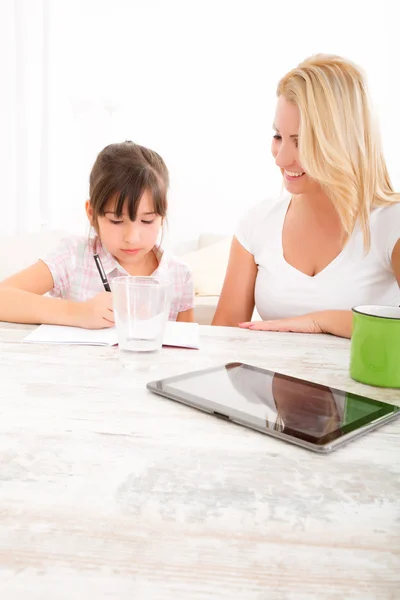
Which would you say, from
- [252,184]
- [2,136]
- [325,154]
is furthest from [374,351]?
[252,184]

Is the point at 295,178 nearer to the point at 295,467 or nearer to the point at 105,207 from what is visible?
the point at 105,207

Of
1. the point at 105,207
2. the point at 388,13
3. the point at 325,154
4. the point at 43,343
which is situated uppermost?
the point at 388,13

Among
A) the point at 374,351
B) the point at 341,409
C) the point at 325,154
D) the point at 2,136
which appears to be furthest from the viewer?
the point at 2,136

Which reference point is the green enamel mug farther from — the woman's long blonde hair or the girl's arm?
the woman's long blonde hair

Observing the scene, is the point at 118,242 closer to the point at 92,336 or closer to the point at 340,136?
the point at 92,336

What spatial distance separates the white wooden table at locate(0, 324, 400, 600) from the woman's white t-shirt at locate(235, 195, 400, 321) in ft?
2.35

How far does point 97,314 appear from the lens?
1.13 m

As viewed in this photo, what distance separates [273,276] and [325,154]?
34 centimetres

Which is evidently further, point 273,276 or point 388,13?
point 388,13

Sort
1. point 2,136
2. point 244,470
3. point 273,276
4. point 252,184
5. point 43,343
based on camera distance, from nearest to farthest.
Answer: point 244,470
point 43,343
point 273,276
point 2,136
point 252,184

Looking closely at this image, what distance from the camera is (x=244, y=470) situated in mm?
548

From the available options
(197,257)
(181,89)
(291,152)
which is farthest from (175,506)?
(181,89)

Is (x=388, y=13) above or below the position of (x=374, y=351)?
above

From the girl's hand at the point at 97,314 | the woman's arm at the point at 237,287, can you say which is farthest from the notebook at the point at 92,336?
the woman's arm at the point at 237,287
